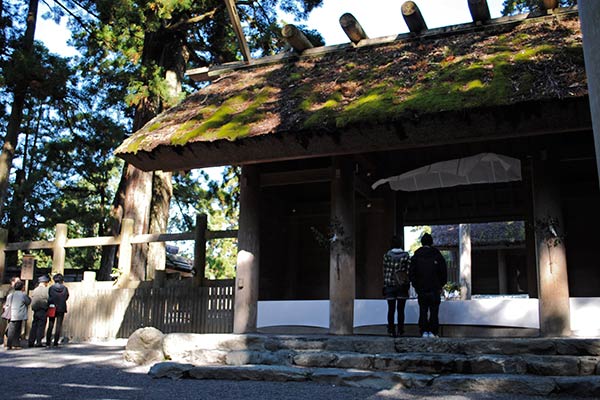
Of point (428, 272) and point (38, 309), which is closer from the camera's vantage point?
point (428, 272)

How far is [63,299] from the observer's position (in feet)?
34.8

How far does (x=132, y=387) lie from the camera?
5844 millimetres

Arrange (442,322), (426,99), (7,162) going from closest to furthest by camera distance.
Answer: (426,99), (442,322), (7,162)

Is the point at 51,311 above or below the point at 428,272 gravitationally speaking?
below

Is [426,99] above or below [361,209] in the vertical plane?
above

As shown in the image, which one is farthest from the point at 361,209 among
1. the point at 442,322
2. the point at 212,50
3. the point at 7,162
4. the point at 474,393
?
the point at 7,162

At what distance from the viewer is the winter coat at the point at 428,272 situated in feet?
22.7

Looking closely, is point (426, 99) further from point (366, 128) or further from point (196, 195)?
point (196, 195)

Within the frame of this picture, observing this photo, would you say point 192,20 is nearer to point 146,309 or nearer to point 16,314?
point 146,309

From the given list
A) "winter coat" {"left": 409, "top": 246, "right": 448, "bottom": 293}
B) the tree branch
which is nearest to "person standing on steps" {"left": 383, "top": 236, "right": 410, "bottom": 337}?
"winter coat" {"left": 409, "top": 246, "right": 448, "bottom": 293}

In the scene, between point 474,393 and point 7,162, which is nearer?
point 474,393

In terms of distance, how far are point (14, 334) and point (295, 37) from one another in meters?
7.33

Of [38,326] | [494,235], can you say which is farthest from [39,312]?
[494,235]

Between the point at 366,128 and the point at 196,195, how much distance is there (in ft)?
51.0
